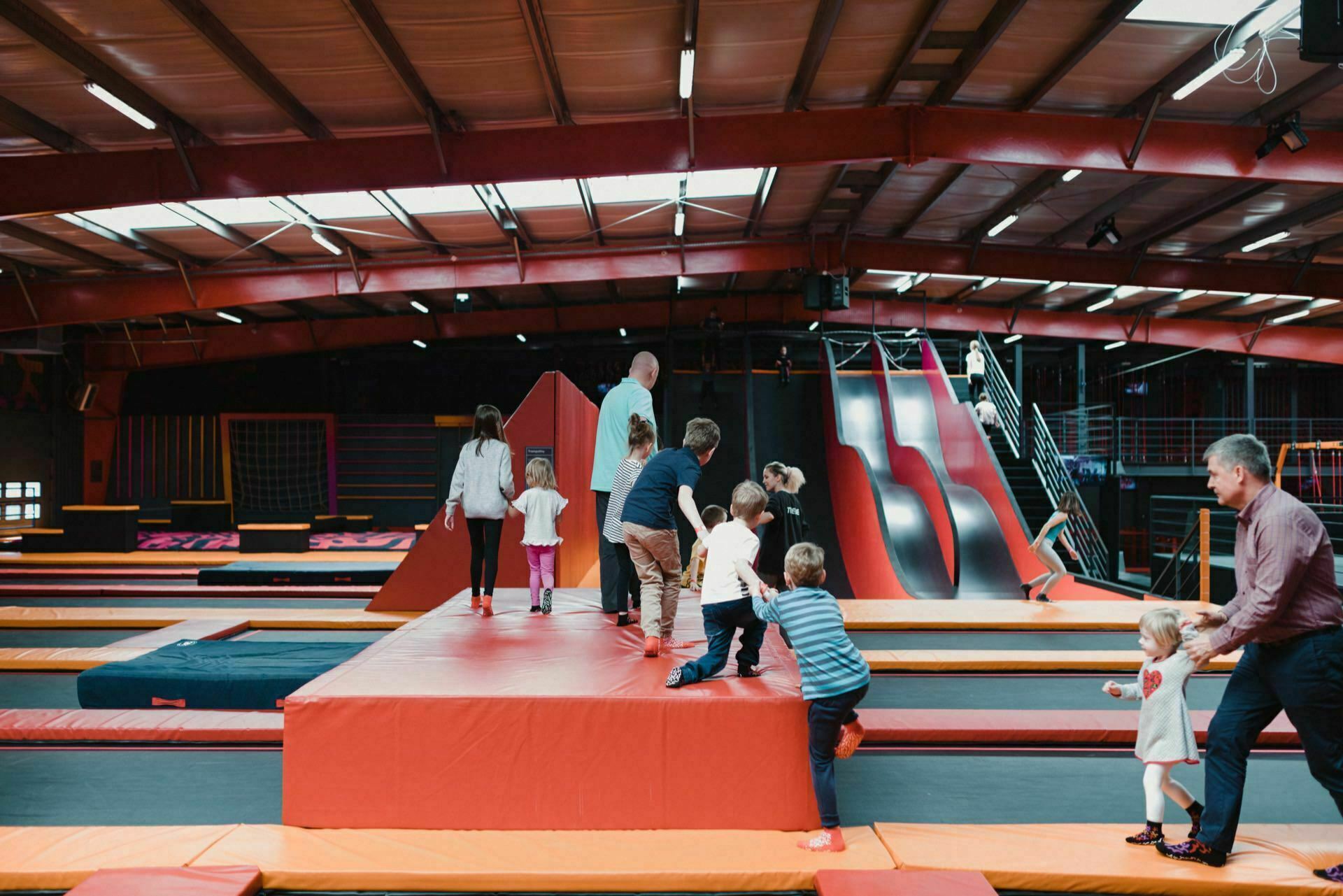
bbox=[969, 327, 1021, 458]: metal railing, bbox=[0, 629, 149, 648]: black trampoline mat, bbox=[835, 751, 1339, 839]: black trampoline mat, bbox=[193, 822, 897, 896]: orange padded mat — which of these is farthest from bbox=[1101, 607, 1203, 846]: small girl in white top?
bbox=[969, 327, 1021, 458]: metal railing

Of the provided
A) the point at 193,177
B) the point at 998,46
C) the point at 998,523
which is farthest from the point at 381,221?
the point at 998,523

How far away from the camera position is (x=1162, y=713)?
2670mm

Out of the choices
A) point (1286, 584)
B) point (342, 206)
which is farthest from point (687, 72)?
point (1286, 584)

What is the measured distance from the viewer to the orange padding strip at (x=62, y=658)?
534 centimetres

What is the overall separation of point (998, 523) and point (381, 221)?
8.18 metres

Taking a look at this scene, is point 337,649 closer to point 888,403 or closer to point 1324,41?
point 1324,41

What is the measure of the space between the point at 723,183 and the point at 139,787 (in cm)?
798

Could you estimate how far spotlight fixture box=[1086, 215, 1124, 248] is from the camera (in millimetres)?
9273

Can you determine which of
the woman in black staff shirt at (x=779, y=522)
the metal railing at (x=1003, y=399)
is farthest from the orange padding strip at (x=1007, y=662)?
the metal railing at (x=1003, y=399)

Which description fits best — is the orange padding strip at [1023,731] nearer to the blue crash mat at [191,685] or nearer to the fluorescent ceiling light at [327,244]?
the blue crash mat at [191,685]

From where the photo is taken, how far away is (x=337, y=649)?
4922mm

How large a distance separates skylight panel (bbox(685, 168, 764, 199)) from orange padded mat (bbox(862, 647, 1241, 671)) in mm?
5667

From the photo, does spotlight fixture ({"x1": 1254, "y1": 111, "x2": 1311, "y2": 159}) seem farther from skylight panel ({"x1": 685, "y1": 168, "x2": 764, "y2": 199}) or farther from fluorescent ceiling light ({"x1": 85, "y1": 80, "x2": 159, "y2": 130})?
fluorescent ceiling light ({"x1": 85, "y1": 80, "x2": 159, "y2": 130})

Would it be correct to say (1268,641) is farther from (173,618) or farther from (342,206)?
(342,206)
